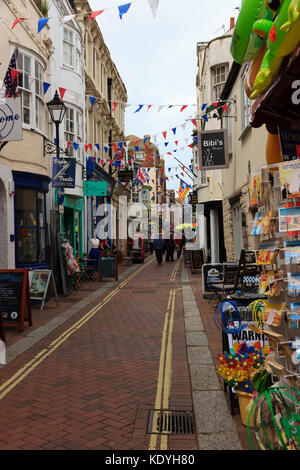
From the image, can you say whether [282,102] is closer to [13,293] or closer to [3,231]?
[13,293]

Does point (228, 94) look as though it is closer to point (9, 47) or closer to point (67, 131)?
point (9, 47)

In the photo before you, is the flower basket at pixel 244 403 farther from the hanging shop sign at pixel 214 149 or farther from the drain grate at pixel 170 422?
the hanging shop sign at pixel 214 149

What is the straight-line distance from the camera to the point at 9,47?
12562mm

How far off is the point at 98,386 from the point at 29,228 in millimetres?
8604

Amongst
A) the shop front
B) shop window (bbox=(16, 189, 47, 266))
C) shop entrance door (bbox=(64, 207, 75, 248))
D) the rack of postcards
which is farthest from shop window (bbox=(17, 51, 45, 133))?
the rack of postcards

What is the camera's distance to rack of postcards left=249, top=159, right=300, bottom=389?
3.76 m

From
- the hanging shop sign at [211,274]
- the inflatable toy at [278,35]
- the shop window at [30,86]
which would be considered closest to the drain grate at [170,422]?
the inflatable toy at [278,35]

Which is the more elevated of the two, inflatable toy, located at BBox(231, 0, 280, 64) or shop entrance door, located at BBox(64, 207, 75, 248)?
inflatable toy, located at BBox(231, 0, 280, 64)

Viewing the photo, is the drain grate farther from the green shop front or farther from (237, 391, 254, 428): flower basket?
the green shop front

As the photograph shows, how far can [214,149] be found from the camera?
1353 cm

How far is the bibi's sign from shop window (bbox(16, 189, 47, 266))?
3.28 meters

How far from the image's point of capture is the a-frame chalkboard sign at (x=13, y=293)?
907cm

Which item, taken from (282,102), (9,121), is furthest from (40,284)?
(282,102)
